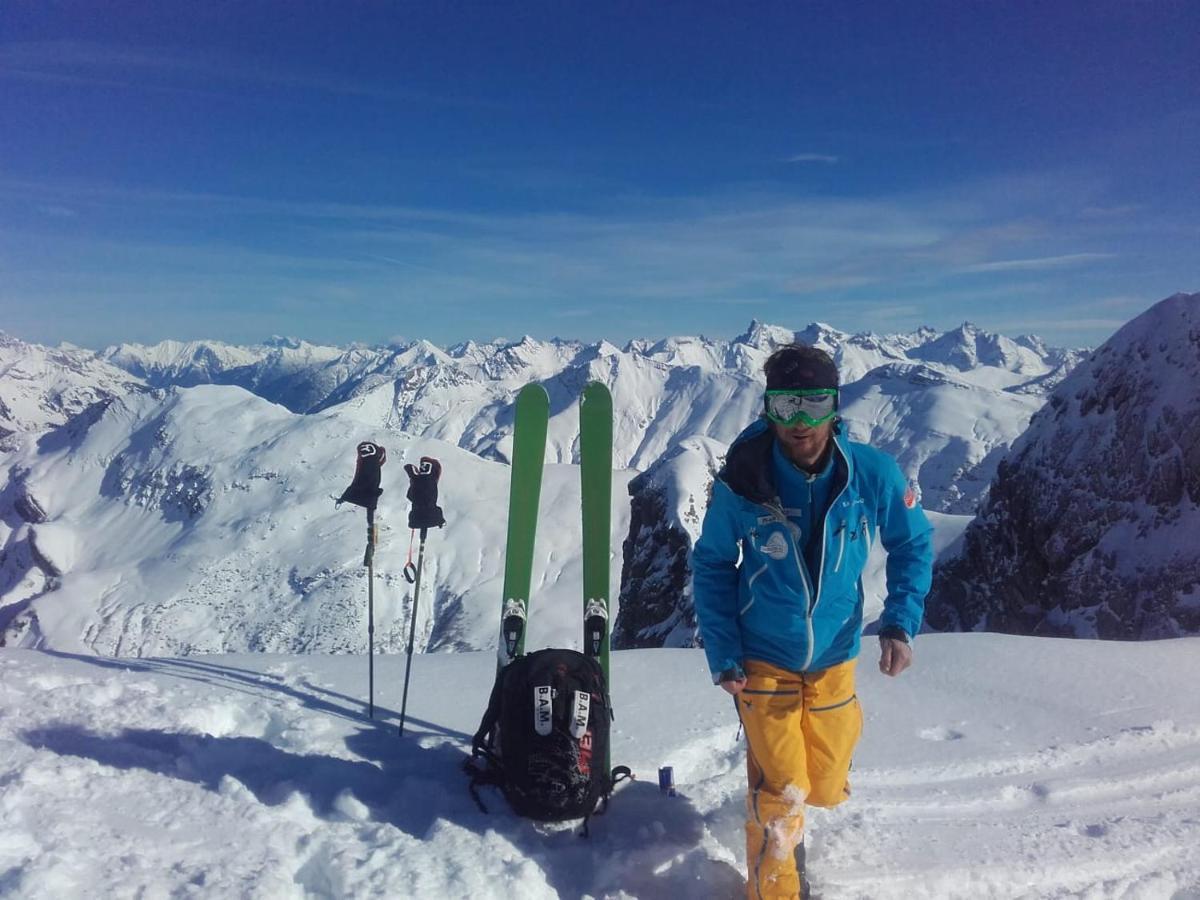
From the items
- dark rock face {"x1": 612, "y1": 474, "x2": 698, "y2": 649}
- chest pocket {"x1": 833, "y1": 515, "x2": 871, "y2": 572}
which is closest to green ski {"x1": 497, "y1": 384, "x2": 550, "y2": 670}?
chest pocket {"x1": 833, "y1": 515, "x2": 871, "y2": 572}

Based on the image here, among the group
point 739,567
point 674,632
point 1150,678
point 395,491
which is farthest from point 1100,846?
point 395,491

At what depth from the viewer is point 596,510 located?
5957 millimetres

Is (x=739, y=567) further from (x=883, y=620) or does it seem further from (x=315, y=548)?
(x=315, y=548)

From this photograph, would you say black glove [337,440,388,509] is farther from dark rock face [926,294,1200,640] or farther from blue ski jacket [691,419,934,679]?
dark rock face [926,294,1200,640]

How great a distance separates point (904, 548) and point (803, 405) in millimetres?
1181

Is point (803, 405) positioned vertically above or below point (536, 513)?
above

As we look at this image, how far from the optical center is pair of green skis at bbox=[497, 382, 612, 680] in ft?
18.0

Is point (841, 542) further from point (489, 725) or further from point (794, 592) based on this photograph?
point (489, 725)

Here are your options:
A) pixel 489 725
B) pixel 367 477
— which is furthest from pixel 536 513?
pixel 489 725

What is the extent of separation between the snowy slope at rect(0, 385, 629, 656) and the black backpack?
72.6m

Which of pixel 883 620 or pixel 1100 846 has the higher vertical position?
pixel 883 620

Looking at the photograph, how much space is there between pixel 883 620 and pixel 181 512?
135m

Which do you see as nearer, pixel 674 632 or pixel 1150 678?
pixel 1150 678

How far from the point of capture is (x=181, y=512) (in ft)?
389
